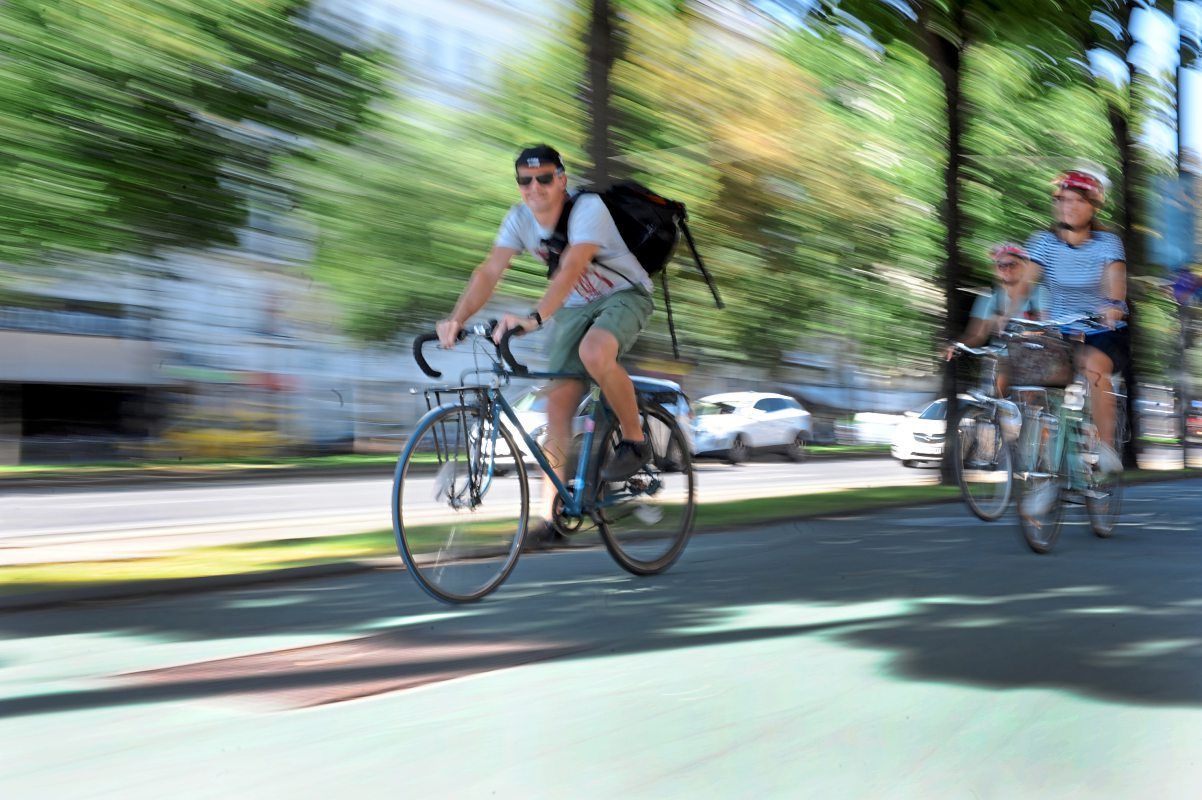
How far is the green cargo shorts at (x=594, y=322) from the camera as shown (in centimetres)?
604

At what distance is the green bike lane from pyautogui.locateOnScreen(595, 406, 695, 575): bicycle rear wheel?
0.19 m

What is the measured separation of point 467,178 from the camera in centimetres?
2595

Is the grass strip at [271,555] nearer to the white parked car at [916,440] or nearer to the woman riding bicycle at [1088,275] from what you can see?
the woman riding bicycle at [1088,275]

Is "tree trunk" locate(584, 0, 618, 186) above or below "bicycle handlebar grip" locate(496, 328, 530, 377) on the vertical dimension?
above

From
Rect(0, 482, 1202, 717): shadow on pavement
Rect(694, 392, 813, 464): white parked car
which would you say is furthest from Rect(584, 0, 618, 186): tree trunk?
Rect(694, 392, 813, 464): white parked car

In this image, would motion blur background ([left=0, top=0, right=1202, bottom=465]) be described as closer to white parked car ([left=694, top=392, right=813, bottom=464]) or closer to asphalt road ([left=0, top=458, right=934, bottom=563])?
white parked car ([left=694, top=392, right=813, bottom=464])

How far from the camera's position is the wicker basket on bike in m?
7.89

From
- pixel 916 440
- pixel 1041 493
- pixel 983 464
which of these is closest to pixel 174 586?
pixel 1041 493

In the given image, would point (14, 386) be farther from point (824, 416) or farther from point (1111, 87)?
point (824, 416)

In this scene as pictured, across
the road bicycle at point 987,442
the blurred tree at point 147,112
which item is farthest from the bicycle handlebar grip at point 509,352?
the blurred tree at point 147,112

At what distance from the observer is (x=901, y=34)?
13109mm

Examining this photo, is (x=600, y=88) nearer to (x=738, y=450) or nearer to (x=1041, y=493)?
(x=1041, y=493)

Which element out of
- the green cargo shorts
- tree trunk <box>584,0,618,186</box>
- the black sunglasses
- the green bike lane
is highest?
tree trunk <box>584,0,618,186</box>

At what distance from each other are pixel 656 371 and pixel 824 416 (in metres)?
40.2
